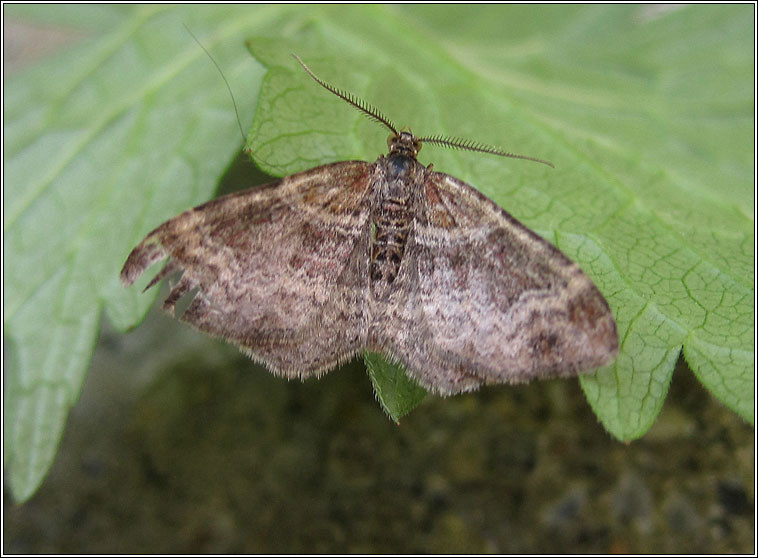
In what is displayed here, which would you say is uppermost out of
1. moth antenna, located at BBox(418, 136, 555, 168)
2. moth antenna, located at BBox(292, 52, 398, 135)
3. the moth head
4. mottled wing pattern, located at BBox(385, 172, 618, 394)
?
moth antenna, located at BBox(292, 52, 398, 135)

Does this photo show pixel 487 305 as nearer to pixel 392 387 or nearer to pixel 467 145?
pixel 392 387

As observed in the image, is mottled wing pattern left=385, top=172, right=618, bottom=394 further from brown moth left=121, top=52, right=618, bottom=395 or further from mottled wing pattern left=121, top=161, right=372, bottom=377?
mottled wing pattern left=121, top=161, right=372, bottom=377

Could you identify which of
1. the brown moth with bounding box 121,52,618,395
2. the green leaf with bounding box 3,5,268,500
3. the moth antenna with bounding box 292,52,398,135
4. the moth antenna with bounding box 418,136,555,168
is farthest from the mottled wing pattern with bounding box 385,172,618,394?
the green leaf with bounding box 3,5,268,500

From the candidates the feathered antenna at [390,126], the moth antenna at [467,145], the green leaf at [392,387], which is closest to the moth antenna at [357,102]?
the feathered antenna at [390,126]

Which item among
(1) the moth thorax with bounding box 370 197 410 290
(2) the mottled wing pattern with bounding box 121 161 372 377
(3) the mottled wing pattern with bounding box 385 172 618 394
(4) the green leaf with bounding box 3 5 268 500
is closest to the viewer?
(3) the mottled wing pattern with bounding box 385 172 618 394

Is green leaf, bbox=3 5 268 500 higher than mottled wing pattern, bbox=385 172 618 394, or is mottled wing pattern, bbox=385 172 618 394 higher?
green leaf, bbox=3 5 268 500

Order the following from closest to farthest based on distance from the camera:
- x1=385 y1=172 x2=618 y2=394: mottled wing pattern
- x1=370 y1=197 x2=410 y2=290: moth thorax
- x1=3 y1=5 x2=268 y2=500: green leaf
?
x1=385 y1=172 x2=618 y2=394: mottled wing pattern < x1=370 y1=197 x2=410 y2=290: moth thorax < x1=3 y1=5 x2=268 y2=500: green leaf
